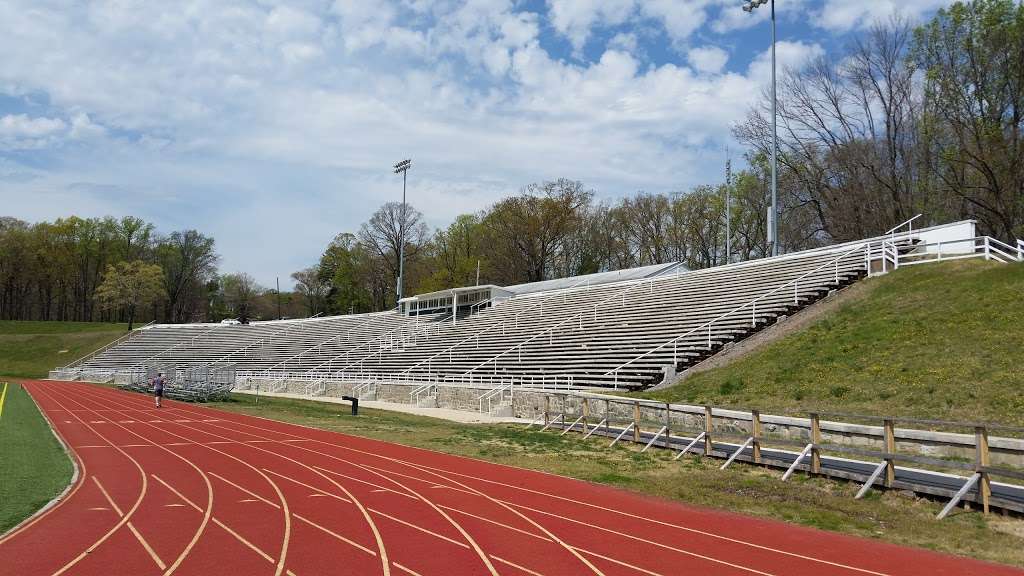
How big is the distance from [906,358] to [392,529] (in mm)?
15059

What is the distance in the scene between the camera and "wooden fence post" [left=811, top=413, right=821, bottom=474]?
39.1ft

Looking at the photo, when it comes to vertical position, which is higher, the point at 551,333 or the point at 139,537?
the point at 551,333

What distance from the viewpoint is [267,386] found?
4484 centimetres

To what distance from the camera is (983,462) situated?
9383mm

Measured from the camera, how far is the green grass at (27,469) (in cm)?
1020

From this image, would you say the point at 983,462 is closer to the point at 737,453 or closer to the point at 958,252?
the point at 737,453

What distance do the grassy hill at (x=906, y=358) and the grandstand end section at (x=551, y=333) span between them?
2.00m

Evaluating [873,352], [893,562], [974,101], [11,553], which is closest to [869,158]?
[974,101]

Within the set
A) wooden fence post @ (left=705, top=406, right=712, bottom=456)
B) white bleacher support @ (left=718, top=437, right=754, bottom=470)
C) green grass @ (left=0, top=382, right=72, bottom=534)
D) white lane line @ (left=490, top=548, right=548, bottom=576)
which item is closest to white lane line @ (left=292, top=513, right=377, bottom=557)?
white lane line @ (left=490, top=548, right=548, bottom=576)

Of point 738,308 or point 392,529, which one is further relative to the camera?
point 738,308

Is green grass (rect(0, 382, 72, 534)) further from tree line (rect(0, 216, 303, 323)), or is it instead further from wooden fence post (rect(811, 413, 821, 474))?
tree line (rect(0, 216, 303, 323))

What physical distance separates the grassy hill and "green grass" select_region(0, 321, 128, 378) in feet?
215

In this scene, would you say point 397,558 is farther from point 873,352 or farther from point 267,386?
point 267,386

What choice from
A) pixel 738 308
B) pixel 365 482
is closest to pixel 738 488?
pixel 365 482
